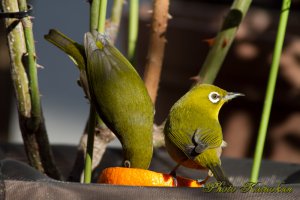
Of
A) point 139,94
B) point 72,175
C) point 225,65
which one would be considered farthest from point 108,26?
point 225,65

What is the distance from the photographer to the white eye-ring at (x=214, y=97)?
182 cm

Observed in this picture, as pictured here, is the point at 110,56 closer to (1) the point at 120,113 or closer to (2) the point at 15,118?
(1) the point at 120,113

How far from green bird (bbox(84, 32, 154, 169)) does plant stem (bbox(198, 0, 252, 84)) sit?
0.41m

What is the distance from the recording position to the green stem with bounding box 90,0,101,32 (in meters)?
1.73

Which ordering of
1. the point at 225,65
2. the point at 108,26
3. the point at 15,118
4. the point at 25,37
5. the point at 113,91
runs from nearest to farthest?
1. the point at 113,91
2. the point at 25,37
3. the point at 108,26
4. the point at 225,65
5. the point at 15,118

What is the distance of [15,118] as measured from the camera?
13.4 ft

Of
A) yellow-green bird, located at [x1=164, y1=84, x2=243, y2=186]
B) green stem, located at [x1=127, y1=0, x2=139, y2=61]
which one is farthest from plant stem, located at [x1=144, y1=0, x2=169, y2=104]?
yellow-green bird, located at [x1=164, y1=84, x2=243, y2=186]

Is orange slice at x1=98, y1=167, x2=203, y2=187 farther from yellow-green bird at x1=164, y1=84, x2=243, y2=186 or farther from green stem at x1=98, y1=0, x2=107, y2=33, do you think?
green stem at x1=98, y1=0, x2=107, y2=33

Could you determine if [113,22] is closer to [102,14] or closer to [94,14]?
[94,14]

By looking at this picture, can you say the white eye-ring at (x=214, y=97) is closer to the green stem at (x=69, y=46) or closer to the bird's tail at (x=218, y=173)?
the bird's tail at (x=218, y=173)

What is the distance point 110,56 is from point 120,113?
129mm

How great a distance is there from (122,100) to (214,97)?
0.30m

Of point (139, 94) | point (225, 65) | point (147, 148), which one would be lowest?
→ point (225, 65)

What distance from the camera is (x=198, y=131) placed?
1.72 m
